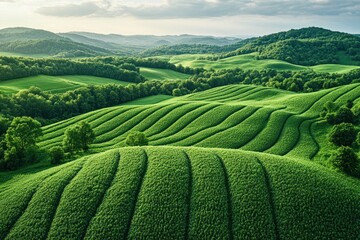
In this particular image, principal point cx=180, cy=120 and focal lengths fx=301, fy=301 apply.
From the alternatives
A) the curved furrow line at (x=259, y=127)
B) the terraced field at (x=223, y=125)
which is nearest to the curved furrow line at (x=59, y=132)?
the terraced field at (x=223, y=125)

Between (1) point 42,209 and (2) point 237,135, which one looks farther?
(2) point 237,135

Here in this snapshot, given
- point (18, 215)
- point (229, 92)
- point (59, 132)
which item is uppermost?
point (18, 215)

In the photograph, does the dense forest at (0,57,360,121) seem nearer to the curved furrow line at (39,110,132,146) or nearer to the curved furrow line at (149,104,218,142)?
the curved furrow line at (39,110,132,146)

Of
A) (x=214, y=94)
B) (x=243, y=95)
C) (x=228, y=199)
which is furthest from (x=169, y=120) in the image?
(x=214, y=94)

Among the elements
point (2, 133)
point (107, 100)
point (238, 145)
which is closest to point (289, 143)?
point (238, 145)

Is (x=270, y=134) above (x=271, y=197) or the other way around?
the other way around

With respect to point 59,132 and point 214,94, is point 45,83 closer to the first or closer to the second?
point 59,132

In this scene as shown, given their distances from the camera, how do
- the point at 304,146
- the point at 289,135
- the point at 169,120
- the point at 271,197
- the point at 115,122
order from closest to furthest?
the point at 271,197 < the point at 304,146 < the point at 289,135 < the point at 169,120 < the point at 115,122
